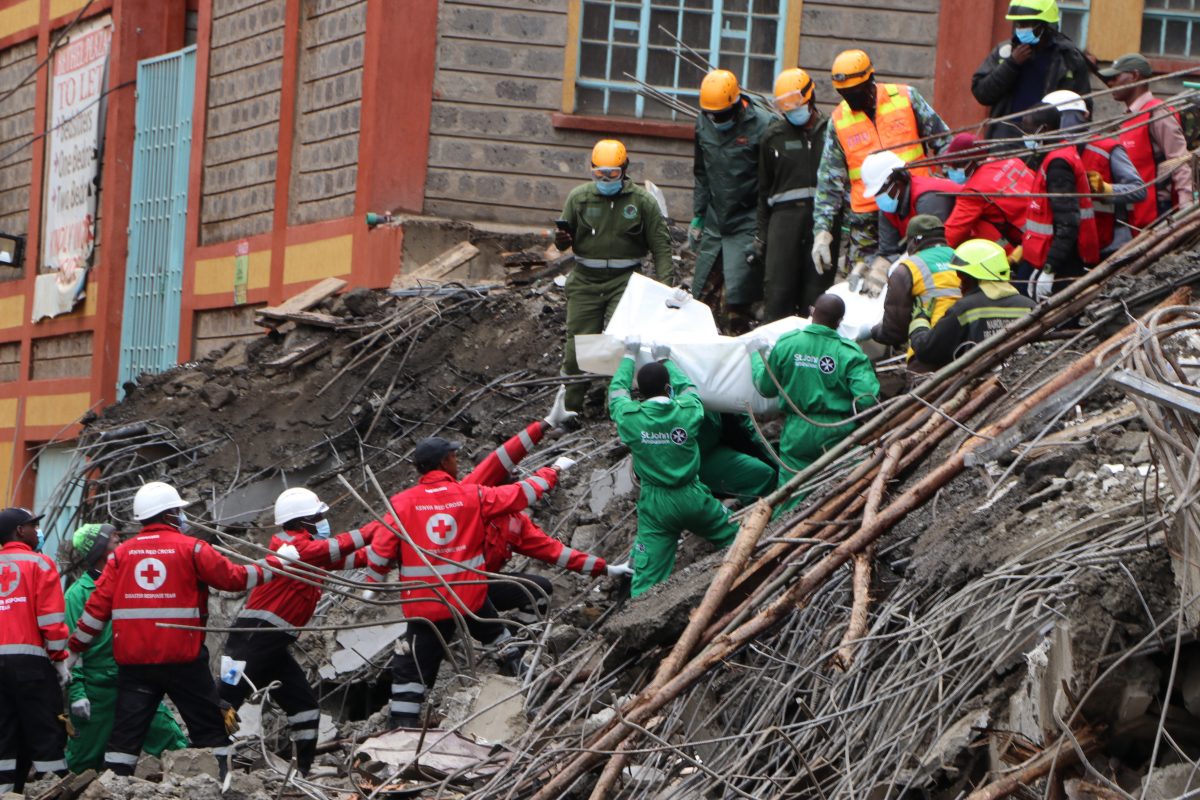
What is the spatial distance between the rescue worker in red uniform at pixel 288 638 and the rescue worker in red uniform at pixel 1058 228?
4.19 metres

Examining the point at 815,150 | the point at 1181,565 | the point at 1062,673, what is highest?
the point at 815,150

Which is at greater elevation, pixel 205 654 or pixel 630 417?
pixel 630 417

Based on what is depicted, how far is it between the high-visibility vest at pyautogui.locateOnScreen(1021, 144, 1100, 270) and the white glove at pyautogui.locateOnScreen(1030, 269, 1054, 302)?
2.5 inches

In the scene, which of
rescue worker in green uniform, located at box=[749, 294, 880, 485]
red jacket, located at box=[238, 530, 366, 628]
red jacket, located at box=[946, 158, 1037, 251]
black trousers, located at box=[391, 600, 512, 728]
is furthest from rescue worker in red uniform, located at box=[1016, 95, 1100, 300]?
red jacket, located at box=[238, 530, 366, 628]

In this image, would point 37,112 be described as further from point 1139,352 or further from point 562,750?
point 1139,352

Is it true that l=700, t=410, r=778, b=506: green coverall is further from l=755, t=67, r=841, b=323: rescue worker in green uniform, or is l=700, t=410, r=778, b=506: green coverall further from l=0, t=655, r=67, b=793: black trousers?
l=0, t=655, r=67, b=793: black trousers

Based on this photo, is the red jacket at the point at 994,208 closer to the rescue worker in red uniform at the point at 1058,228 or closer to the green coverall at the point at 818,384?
the rescue worker in red uniform at the point at 1058,228

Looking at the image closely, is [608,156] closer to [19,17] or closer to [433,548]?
[433,548]

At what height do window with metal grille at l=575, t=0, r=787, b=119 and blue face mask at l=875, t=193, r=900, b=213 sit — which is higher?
window with metal grille at l=575, t=0, r=787, b=119

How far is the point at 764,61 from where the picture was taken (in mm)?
16688

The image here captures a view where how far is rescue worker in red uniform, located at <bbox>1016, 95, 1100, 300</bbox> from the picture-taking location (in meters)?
10.3

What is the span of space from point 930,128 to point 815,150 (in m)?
0.79

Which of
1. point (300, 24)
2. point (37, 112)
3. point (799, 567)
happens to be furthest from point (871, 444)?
point (37, 112)

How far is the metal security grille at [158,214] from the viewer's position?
20.4 metres
